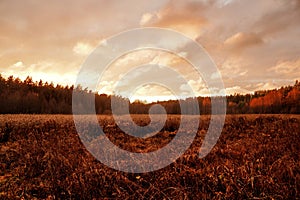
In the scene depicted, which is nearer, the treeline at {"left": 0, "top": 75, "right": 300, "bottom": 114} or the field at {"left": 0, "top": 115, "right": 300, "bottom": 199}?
the field at {"left": 0, "top": 115, "right": 300, "bottom": 199}

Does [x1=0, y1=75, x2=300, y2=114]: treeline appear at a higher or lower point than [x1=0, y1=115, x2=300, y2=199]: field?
higher

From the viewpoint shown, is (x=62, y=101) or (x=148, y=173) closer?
(x=148, y=173)

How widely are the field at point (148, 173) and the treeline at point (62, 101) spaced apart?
935 cm

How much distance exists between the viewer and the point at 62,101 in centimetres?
2347

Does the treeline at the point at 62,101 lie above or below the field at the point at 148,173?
above

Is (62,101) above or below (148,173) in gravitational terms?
above

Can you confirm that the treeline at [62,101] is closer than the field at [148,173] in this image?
No

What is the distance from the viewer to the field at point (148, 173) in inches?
223

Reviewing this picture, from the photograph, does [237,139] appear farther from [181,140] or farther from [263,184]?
[263,184]

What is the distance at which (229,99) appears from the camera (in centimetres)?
3828

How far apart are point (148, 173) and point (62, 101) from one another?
1797cm

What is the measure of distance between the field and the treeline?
935 cm

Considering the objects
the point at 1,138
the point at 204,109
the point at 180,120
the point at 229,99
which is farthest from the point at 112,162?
the point at 229,99

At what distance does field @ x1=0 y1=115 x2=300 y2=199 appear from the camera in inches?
223
